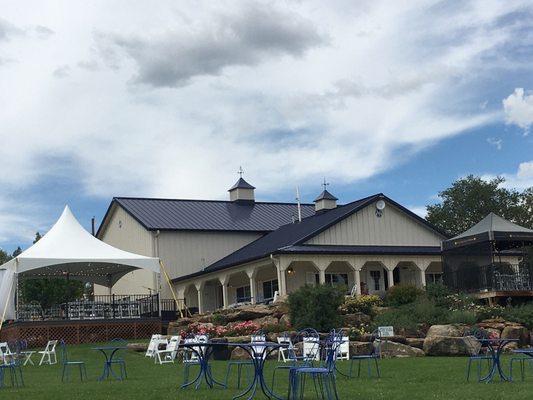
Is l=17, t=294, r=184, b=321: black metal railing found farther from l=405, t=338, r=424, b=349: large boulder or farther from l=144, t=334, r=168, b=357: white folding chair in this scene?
l=405, t=338, r=424, b=349: large boulder

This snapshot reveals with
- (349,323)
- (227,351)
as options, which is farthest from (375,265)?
(227,351)

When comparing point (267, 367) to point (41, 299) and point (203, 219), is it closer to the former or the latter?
point (203, 219)

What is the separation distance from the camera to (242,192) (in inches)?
1885

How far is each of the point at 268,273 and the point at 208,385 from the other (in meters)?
23.5

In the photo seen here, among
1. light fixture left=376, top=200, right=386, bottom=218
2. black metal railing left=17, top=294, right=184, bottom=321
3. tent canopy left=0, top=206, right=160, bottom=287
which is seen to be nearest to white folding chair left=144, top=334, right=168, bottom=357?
tent canopy left=0, top=206, right=160, bottom=287

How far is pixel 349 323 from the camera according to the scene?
82.2ft

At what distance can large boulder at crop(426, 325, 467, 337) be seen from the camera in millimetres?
21884

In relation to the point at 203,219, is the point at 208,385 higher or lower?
lower

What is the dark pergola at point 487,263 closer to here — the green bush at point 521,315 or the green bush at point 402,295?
the green bush at point 402,295

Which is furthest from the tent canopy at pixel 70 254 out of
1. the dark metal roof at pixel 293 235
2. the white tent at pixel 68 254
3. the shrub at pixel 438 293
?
the shrub at pixel 438 293

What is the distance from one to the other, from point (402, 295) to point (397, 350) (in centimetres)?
849

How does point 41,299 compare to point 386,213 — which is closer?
point 386,213

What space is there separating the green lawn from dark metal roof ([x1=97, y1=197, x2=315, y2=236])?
23.1 m

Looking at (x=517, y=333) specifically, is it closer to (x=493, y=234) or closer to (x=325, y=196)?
(x=493, y=234)
